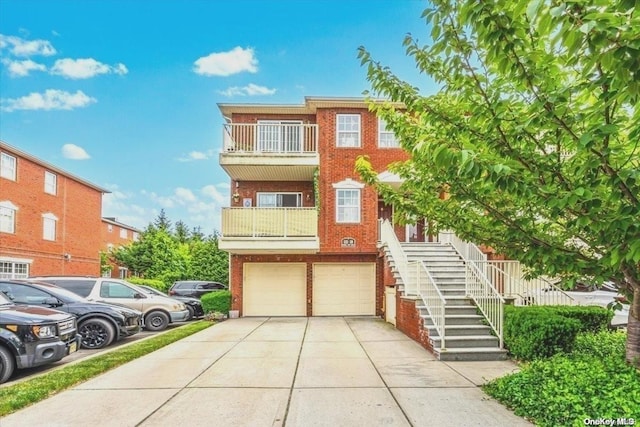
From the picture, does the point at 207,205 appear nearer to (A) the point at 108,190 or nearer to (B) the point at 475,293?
(A) the point at 108,190

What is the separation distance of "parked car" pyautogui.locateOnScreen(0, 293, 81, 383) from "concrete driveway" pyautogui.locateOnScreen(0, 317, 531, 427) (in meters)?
1.29

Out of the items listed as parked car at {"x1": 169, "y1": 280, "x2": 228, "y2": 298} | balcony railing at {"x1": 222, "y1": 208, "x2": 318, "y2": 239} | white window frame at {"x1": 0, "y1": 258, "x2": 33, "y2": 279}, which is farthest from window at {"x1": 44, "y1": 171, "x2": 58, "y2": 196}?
balcony railing at {"x1": 222, "y1": 208, "x2": 318, "y2": 239}

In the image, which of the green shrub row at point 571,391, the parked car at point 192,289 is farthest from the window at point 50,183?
the green shrub row at point 571,391

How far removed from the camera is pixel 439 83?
221 inches

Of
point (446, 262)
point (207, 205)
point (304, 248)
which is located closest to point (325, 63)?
point (304, 248)

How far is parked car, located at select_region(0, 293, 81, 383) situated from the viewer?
6984 mm

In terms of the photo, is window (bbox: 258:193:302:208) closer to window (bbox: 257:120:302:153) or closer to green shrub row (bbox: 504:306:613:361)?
window (bbox: 257:120:302:153)

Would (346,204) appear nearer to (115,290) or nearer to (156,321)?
(156,321)

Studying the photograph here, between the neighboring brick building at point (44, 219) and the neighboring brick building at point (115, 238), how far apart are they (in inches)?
152

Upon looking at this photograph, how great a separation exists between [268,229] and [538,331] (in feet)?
31.9

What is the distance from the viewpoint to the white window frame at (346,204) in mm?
16562

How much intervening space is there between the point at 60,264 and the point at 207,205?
79.7 ft

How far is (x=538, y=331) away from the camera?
784cm

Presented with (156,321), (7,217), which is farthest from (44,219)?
(156,321)
